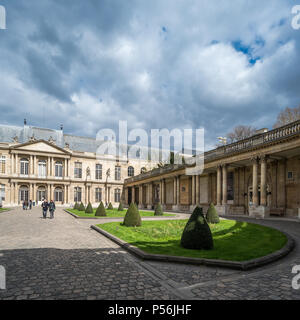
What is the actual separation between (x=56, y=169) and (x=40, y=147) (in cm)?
531

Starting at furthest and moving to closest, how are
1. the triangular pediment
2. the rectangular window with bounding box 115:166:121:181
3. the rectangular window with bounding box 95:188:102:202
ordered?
the rectangular window with bounding box 115:166:121:181 < the rectangular window with bounding box 95:188:102:202 < the triangular pediment

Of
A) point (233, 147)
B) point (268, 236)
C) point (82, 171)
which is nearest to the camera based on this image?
point (268, 236)

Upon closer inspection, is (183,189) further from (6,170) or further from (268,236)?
(6,170)

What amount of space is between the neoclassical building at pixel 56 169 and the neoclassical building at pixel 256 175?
25.6 metres

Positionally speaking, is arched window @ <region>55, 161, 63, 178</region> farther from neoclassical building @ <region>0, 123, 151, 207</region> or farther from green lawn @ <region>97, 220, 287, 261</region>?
green lawn @ <region>97, 220, 287, 261</region>

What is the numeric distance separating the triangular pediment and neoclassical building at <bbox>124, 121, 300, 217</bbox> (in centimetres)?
2714

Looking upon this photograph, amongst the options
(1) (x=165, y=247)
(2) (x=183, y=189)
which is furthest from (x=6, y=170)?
(1) (x=165, y=247)

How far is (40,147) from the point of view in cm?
4472

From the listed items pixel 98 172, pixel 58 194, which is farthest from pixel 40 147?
pixel 98 172

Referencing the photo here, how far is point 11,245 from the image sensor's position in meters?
8.11

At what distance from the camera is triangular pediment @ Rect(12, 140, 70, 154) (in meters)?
43.2

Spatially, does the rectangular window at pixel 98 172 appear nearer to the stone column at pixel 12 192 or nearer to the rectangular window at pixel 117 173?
the rectangular window at pixel 117 173

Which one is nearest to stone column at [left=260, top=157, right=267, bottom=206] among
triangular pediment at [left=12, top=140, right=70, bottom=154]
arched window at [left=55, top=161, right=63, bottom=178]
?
triangular pediment at [left=12, top=140, right=70, bottom=154]
